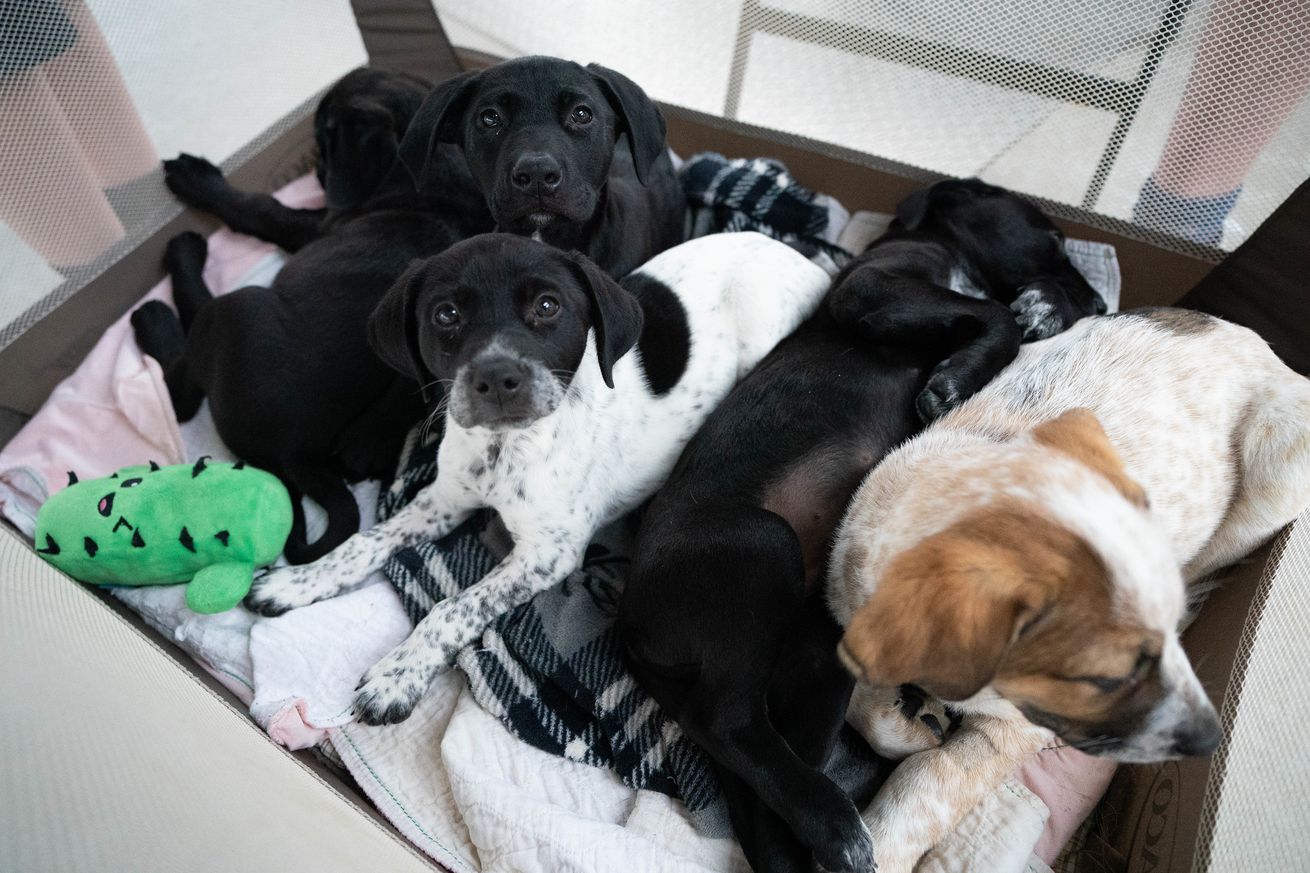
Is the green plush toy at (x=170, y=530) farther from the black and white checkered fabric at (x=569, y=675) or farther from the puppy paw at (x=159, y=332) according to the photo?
the puppy paw at (x=159, y=332)

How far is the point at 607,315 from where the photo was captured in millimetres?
2389

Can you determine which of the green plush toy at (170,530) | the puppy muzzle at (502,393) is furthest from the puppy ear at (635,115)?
the green plush toy at (170,530)

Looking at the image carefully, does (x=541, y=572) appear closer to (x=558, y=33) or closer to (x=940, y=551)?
(x=940, y=551)

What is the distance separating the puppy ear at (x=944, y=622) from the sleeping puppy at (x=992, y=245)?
1661mm

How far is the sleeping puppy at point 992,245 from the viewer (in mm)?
3115

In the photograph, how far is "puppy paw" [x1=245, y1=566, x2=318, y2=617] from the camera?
2709 millimetres

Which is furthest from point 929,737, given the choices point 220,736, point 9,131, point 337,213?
point 9,131

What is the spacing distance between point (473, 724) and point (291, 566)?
900mm

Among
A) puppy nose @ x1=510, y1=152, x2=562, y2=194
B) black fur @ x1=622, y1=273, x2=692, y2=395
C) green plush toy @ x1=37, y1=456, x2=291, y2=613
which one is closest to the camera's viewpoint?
green plush toy @ x1=37, y1=456, x2=291, y2=613

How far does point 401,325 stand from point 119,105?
86.9 inches

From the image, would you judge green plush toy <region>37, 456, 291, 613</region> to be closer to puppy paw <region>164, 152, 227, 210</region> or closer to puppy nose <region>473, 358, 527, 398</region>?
puppy nose <region>473, 358, 527, 398</region>

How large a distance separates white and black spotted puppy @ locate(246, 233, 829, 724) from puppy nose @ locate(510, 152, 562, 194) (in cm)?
33

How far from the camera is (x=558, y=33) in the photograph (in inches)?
153

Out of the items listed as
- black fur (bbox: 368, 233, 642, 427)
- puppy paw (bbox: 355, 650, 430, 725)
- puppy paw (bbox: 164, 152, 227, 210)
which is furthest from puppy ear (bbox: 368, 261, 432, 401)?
puppy paw (bbox: 164, 152, 227, 210)
